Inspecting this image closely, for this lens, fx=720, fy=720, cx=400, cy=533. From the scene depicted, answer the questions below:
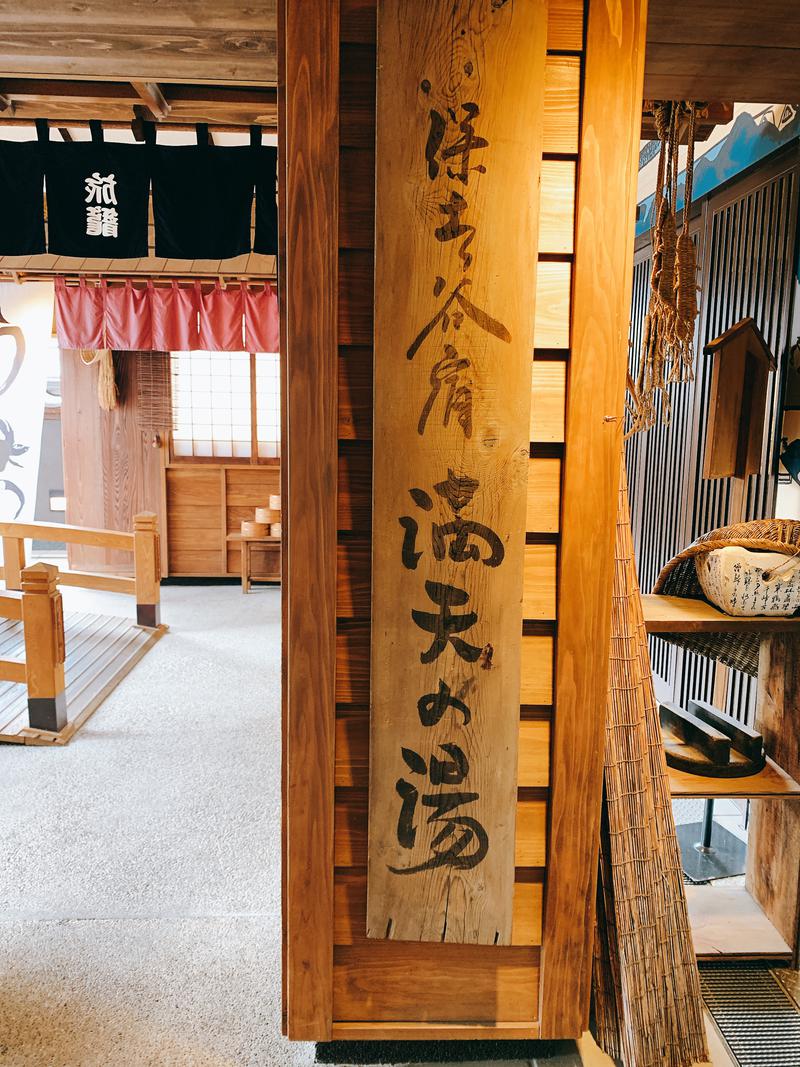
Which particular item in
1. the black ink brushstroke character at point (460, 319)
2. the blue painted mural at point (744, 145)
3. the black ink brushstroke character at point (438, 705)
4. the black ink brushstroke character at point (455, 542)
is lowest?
the black ink brushstroke character at point (438, 705)

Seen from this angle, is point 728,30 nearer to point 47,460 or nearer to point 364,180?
point 364,180

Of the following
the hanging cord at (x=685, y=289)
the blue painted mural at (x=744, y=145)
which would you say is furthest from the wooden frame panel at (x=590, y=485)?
the blue painted mural at (x=744, y=145)

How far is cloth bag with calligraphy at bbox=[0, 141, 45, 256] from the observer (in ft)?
14.2

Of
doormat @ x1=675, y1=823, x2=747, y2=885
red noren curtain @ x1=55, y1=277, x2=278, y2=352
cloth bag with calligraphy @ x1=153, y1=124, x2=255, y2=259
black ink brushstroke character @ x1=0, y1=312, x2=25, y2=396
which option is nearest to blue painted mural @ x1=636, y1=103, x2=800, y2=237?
cloth bag with calligraphy @ x1=153, y1=124, x2=255, y2=259

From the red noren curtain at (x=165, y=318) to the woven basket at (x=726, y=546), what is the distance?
6.55 metres

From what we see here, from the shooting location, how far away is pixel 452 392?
1.85 m

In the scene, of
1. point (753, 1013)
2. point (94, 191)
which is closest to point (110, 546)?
point (94, 191)

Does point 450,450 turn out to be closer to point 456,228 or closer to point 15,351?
point 456,228

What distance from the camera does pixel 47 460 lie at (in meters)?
13.7

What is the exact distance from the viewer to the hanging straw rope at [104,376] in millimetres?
9008

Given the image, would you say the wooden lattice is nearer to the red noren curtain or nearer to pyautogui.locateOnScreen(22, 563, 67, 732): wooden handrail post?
the red noren curtain

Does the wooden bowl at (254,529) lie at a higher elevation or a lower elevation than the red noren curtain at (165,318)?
lower

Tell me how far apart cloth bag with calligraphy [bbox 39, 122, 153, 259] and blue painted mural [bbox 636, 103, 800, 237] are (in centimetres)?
338

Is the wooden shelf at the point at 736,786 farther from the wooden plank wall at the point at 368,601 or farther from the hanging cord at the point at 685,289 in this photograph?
the hanging cord at the point at 685,289
